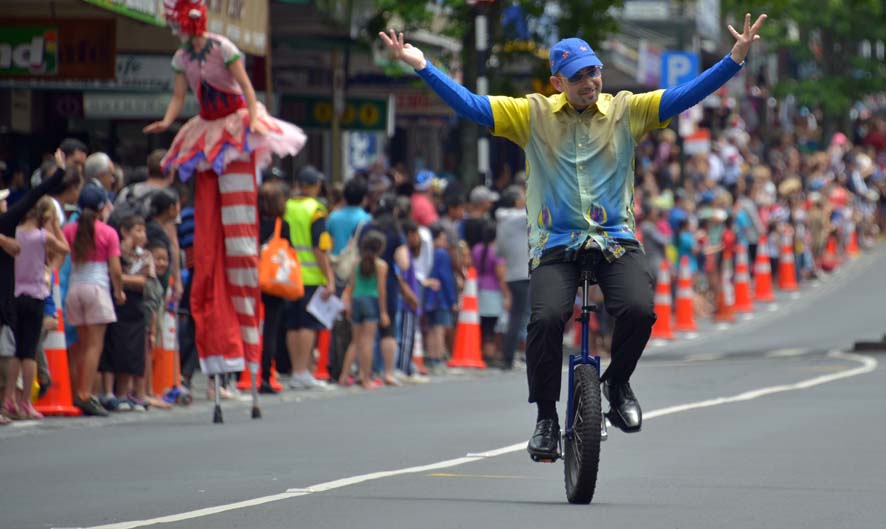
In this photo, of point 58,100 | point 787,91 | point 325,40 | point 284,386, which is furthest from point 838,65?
point 284,386

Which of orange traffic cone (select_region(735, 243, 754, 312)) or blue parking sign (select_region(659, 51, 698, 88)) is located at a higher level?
blue parking sign (select_region(659, 51, 698, 88))

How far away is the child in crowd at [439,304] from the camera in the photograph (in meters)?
22.1

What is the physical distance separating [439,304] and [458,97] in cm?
1253

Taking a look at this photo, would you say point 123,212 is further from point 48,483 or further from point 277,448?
point 48,483

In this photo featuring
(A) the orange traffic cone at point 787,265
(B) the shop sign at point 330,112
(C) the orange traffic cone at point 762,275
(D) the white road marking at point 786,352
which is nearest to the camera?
(D) the white road marking at point 786,352

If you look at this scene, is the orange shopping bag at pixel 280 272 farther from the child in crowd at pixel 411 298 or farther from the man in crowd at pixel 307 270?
the child in crowd at pixel 411 298

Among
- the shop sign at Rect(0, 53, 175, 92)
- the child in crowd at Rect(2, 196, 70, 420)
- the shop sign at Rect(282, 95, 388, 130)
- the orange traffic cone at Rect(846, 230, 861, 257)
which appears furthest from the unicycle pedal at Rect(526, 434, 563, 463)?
the orange traffic cone at Rect(846, 230, 861, 257)

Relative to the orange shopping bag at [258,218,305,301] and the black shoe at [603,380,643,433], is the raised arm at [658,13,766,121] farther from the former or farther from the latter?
the orange shopping bag at [258,218,305,301]

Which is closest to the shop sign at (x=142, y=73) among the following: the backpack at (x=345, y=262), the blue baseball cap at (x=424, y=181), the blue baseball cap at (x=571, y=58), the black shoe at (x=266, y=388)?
the blue baseball cap at (x=424, y=181)

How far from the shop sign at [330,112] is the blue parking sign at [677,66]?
6.47m

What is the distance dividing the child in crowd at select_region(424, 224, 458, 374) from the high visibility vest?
299 cm

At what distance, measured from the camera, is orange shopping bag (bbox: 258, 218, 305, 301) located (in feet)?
59.0

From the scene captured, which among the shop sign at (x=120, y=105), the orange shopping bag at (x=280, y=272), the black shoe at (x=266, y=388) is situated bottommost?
the black shoe at (x=266, y=388)

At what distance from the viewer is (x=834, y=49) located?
5822cm
